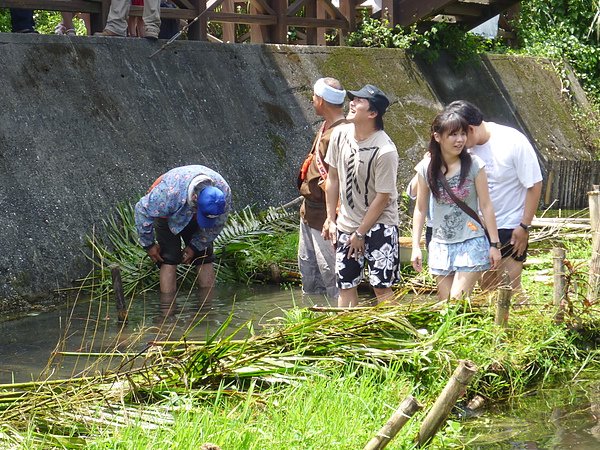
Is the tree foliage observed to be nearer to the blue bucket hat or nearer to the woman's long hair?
the blue bucket hat

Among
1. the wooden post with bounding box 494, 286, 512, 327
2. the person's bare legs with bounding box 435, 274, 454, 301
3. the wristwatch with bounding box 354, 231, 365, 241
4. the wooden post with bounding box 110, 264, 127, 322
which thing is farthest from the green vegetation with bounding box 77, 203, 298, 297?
the wooden post with bounding box 494, 286, 512, 327

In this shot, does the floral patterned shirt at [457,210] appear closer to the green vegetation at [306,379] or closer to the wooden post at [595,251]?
the green vegetation at [306,379]

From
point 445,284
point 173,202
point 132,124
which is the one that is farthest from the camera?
point 132,124

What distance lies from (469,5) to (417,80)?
198 centimetres

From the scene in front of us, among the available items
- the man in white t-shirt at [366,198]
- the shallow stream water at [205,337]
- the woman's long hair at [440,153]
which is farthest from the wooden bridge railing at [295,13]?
the woman's long hair at [440,153]

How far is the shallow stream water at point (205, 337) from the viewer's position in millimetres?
5344

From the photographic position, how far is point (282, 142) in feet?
41.1

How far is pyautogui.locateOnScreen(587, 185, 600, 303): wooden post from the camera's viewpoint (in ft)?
22.0

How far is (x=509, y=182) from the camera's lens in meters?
6.62

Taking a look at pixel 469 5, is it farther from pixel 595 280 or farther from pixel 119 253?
pixel 595 280

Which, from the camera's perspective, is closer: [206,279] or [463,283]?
[463,283]

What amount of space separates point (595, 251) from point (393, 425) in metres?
3.25

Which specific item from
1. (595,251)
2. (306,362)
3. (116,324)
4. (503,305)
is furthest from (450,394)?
(116,324)

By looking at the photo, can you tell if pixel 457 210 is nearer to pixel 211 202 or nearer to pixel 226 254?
pixel 211 202
